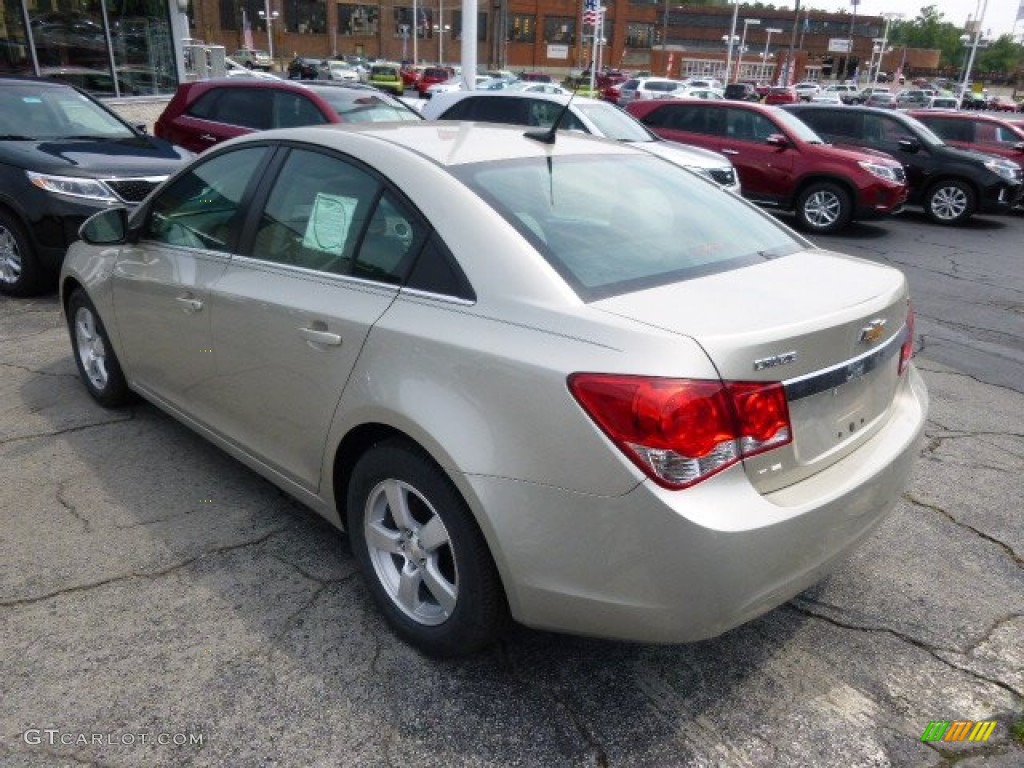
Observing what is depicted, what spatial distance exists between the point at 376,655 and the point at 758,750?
1.19 meters

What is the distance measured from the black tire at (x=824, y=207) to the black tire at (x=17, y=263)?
31.9 feet

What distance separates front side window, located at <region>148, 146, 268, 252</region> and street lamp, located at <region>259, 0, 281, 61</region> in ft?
258

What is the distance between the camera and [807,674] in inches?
99.8

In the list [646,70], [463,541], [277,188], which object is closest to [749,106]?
[277,188]

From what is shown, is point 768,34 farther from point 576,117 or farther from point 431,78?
point 576,117

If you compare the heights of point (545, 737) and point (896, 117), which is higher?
point (896, 117)

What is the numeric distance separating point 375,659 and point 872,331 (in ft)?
6.04

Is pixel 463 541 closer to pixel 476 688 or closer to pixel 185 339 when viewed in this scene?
pixel 476 688

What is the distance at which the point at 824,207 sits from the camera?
11.6 metres

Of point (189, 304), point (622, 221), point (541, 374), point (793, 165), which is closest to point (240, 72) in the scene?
point (793, 165)

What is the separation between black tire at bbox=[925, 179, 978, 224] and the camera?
12.6 meters

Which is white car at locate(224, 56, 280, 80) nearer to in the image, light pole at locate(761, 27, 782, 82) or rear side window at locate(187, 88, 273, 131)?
rear side window at locate(187, 88, 273, 131)

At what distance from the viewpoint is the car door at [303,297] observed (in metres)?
2.56

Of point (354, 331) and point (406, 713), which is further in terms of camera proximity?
point (354, 331)
